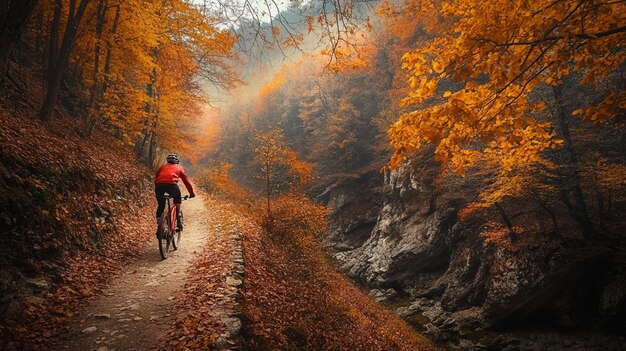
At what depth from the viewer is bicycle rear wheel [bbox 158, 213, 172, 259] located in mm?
7312

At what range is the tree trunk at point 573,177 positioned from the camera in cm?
1114

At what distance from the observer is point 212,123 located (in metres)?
47.7

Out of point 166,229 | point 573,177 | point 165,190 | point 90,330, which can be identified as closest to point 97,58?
point 165,190

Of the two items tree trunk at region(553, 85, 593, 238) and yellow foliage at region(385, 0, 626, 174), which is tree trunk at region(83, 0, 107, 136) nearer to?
yellow foliage at region(385, 0, 626, 174)

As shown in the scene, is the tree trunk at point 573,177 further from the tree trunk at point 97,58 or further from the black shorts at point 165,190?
Answer: the tree trunk at point 97,58

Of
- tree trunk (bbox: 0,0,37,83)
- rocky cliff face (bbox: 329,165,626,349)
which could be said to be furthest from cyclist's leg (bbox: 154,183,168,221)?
rocky cliff face (bbox: 329,165,626,349)

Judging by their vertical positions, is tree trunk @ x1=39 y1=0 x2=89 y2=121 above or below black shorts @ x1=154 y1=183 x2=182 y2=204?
above

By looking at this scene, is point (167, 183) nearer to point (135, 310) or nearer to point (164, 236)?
point (164, 236)

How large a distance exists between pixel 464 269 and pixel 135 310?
44.8ft

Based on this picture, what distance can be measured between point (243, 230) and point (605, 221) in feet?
42.5

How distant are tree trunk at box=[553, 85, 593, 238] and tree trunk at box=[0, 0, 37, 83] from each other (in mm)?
14425

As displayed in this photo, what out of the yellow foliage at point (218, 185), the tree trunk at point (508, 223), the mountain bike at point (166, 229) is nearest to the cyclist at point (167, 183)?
the mountain bike at point (166, 229)

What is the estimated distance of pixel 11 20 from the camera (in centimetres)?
397

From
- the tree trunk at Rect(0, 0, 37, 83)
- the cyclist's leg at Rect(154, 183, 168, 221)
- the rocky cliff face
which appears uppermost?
the tree trunk at Rect(0, 0, 37, 83)
